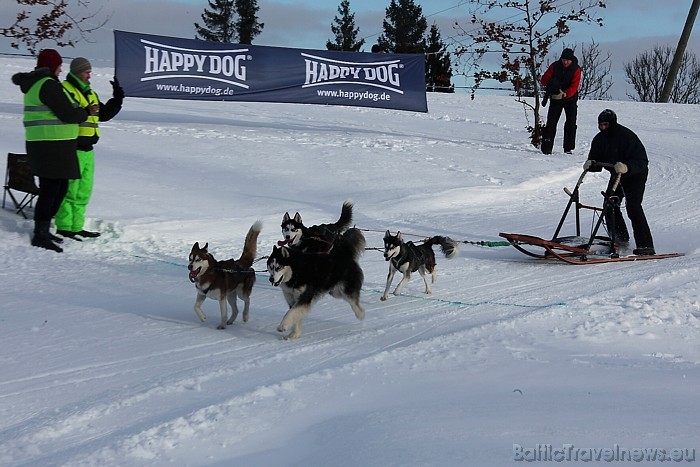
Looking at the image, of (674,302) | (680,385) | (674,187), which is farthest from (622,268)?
(674,187)

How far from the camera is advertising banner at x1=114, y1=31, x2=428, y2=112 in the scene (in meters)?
14.1

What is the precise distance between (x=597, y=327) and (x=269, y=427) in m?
2.78

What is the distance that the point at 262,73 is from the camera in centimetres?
1535

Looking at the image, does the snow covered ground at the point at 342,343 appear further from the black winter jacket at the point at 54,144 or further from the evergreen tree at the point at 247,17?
the evergreen tree at the point at 247,17

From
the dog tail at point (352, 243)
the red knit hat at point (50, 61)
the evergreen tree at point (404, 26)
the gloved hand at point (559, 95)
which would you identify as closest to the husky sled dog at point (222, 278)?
the dog tail at point (352, 243)

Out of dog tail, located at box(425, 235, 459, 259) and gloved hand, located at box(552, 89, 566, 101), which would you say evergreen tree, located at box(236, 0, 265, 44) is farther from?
dog tail, located at box(425, 235, 459, 259)

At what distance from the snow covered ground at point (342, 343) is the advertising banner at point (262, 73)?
2.17 metres

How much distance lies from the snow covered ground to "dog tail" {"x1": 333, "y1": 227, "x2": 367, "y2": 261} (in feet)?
1.72

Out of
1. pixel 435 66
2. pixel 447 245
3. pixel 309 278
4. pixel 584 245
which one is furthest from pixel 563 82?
pixel 435 66

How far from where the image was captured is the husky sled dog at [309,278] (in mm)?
5645

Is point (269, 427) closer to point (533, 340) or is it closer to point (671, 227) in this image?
point (533, 340)

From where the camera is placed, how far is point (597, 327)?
18.5 feet

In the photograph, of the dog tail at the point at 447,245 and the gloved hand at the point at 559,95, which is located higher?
the gloved hand at the point at 559,95

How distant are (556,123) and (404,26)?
31.0 meters
